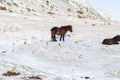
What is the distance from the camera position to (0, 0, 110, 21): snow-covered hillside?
5383cm

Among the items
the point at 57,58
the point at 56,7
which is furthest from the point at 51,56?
the point at 56,7

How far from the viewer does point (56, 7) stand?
201ft

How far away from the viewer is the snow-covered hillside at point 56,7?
53.8m

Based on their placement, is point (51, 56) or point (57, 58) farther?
point (51, 56)

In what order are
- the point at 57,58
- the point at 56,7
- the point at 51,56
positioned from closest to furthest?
1. the point at 57,58
2. the point at 51,56
3. the point at 56,7

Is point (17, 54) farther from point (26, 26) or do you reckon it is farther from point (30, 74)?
Answer: point (26, 26)

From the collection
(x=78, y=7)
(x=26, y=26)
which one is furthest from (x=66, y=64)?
(x=78, y=7)

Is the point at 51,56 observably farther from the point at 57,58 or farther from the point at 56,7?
the point at 56,7

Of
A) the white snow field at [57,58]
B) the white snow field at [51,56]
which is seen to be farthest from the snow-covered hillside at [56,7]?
the white snow field at [57,58]

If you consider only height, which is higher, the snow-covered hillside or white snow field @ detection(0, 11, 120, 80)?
the snow-covered hillside

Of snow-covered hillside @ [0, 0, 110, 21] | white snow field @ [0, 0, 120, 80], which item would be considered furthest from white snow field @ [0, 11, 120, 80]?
snow-covered hillside @ [0, 0, 110, 21]

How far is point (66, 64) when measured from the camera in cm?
2217

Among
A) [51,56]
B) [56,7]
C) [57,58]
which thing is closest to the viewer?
[57,58]

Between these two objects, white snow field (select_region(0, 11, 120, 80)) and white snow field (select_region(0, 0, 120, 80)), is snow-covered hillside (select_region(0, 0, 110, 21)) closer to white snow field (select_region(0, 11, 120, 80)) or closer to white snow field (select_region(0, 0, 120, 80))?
white snow field (select_region(0, 0, 120, 80))
